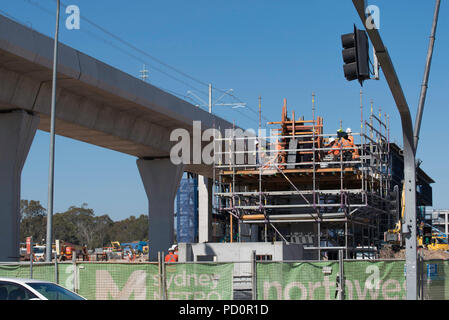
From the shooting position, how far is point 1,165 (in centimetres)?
2909

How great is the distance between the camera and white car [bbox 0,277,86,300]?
1278 cm

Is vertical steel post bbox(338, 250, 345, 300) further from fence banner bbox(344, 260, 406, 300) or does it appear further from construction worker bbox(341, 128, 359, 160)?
construction worker bbox(341, 128, 359, 160)

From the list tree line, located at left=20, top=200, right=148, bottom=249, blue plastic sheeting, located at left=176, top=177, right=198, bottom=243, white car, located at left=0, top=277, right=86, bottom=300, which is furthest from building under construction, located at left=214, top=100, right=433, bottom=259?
tree line, located at left=20, top=200, right=148, bottom=249

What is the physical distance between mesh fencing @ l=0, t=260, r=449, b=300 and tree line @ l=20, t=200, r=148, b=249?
10550 centimetres

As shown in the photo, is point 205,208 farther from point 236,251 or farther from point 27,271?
point 27,271

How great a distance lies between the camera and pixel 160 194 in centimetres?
4444

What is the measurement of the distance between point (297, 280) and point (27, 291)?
767 cm

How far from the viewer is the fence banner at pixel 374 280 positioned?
17359 millimetres

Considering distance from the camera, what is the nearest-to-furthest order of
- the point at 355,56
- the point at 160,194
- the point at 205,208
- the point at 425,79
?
the point at 355,56 < the point at 425,79 < the point at 160,194 < the point at 205,208

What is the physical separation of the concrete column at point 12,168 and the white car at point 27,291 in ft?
52.2

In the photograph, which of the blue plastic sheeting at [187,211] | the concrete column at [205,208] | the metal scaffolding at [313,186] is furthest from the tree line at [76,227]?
the metal scaffolding at [313,186]

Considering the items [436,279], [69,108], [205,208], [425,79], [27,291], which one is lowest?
[436,279]

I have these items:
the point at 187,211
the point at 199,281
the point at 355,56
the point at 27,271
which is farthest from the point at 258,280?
the point at 187,211
